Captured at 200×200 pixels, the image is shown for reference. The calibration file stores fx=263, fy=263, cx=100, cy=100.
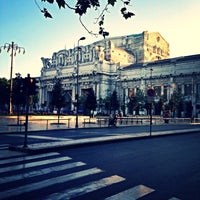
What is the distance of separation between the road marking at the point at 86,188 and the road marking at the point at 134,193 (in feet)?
1.94

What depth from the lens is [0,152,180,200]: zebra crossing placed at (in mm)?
5301

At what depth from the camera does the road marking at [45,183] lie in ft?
17.4

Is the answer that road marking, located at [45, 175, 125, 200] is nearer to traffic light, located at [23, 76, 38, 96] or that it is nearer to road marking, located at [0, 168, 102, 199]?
road marking, located at [0, 168, 102, 199]

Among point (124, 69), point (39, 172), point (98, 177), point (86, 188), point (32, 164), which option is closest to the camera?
point (86, 188)

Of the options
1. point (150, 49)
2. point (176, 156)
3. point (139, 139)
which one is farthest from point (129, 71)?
point (176, 156)

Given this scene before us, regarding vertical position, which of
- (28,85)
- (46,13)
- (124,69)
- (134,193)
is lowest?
(134,193)

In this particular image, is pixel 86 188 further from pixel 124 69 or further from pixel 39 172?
pixel 124 69

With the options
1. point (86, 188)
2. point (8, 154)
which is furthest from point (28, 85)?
point (86, 188)

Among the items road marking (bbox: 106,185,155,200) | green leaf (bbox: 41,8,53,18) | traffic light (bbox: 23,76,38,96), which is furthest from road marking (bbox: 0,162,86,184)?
traffic light (bbox: 23,76,38,96)

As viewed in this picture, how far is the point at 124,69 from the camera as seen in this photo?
321ft

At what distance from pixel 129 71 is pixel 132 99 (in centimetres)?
2603

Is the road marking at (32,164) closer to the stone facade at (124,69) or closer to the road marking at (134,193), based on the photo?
the road marking at (134,193)

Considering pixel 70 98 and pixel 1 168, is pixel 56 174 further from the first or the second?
pixel 70 98

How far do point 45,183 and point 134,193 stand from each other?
6.73 feet
